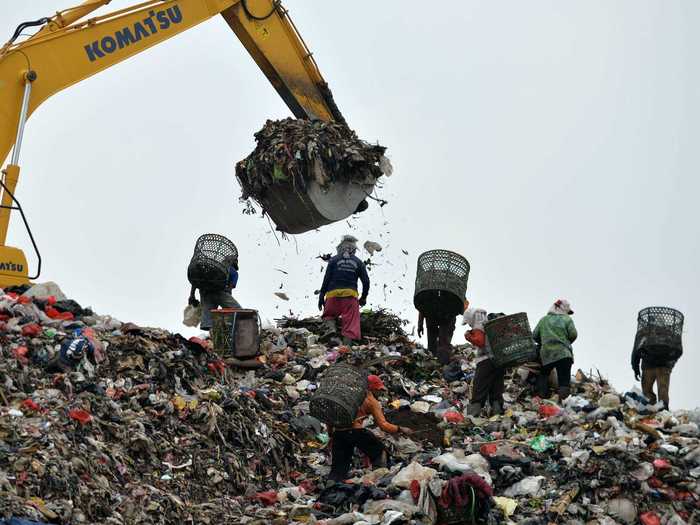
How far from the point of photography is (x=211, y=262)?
15.0 m

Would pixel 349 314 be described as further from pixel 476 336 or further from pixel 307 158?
pixel 476 336

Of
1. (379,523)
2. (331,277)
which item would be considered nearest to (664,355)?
(331,277)

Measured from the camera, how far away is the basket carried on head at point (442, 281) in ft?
48.3

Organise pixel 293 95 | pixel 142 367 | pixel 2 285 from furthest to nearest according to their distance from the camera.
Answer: pixel 293 95
pixel 2 285
pixel 142 367

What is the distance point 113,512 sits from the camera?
31.9ft

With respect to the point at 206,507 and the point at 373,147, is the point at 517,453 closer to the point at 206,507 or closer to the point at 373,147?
the point at 206,507

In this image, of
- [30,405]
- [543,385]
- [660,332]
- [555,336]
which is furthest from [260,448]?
[660,332]

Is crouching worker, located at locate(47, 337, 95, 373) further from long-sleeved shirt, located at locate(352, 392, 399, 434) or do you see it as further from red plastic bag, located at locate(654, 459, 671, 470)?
red plastic bag, located at locate(654, 459, 671, 470)

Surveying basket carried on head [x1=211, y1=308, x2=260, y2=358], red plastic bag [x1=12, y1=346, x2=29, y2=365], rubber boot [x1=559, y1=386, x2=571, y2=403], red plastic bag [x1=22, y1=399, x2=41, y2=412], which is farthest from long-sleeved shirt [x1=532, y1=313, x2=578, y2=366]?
red plastic bag [x1=22, y1=399, x2=41, y2=412]

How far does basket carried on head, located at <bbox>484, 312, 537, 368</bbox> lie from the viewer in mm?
13008

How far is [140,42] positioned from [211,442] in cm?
517

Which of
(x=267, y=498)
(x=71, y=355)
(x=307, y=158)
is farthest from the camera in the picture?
(x=307, y=158)

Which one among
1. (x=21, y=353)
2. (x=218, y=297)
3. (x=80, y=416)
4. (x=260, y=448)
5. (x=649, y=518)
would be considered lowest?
(x=649, y=518)

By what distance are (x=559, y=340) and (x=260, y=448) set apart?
11.1ft
